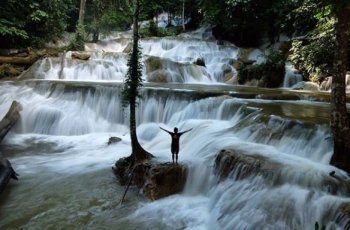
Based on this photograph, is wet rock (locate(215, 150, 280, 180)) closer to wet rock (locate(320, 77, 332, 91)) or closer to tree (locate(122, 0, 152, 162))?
tree (locate(122, 0, 152, 162))

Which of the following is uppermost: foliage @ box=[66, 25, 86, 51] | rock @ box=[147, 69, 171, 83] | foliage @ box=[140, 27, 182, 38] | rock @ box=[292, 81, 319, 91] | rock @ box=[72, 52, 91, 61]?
foliage @ box=[140, 27, 182, 38]

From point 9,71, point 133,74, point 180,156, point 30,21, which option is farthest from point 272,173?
point 30,21

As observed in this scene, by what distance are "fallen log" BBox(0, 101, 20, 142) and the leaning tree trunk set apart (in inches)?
402

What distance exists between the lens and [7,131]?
13727 mm

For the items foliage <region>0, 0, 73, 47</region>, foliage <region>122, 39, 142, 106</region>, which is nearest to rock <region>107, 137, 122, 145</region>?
foliage <region>122, 39, 142, 106</region>

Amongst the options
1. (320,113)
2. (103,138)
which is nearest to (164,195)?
(320,113)

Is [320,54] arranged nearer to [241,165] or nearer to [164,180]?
[241,165]

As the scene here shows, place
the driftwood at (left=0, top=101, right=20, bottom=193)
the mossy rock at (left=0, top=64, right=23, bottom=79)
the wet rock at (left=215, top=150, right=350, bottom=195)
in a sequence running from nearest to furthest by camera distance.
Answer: the wet rock at (left=215, top=150, right=350, bottom=195) < the driftwood at (left=0, top=101, right=20, bottom=193) < the mossy rock at (left=0, top=64, right=23, bottom=79)

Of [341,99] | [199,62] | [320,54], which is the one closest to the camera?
[341,99]

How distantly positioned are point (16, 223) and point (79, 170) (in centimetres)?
322

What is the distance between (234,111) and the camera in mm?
11945

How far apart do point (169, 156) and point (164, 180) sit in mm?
2001

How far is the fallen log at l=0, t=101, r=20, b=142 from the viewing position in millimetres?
13434

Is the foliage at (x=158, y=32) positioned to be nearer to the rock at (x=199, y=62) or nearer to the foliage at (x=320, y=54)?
the rock at (x=199, y=62)
